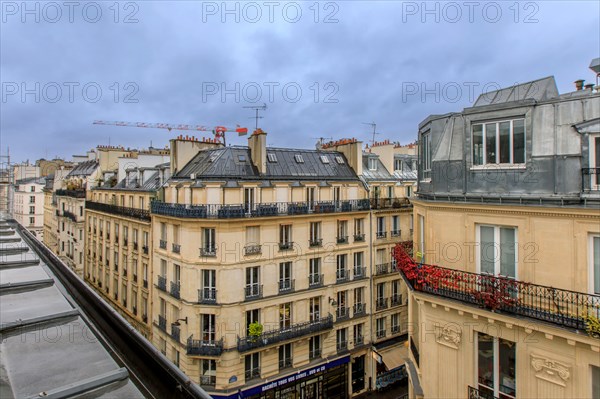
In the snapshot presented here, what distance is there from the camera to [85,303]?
217 inches

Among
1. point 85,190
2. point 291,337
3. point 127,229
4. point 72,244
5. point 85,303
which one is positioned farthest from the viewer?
point 72,244

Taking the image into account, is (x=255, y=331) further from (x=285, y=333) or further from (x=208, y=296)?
(x=208, y=296)

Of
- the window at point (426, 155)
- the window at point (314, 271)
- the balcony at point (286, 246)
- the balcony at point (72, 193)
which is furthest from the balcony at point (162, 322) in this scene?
the balcony at point (72, 193)

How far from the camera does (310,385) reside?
22.8 m

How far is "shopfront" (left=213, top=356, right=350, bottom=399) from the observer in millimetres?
20453

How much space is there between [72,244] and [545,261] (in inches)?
1745

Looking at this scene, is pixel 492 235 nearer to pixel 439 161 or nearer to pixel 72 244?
pixel 439 161

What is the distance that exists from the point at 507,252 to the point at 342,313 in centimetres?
1661

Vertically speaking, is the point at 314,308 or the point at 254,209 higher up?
the point at 254,209

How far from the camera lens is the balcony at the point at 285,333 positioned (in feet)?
64.2

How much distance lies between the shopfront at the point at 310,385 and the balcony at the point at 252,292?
4955 millimetres

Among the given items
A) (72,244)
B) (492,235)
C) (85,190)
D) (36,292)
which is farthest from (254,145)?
(72,244)

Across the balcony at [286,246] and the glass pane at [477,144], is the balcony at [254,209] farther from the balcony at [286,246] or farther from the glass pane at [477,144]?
the glass pane at [477,144]

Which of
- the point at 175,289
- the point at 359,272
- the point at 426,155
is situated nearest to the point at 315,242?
the point at 359,272
